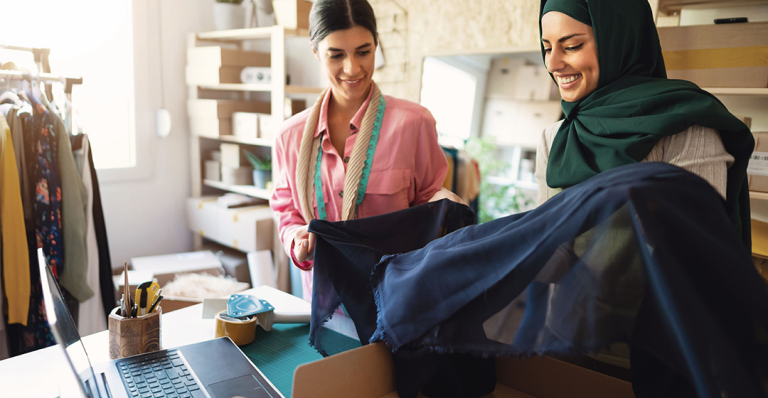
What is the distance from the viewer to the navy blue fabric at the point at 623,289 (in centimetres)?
52

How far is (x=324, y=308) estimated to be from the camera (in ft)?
3.30

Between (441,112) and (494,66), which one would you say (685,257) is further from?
(441,112)

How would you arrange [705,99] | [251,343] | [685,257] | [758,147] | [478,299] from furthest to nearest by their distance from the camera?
[758,147]
[251,343]
[705,99]
[478,299]
[685,257]

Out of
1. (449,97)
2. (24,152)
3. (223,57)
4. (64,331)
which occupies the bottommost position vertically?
(64,331)

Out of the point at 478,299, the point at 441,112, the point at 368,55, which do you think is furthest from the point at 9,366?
the point at 441,112

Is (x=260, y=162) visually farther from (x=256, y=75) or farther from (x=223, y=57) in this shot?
(x=223, y=57)

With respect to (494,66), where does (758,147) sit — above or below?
below

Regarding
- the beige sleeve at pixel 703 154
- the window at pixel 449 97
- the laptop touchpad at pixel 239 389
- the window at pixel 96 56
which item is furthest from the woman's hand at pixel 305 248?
the window at pixel 96 56

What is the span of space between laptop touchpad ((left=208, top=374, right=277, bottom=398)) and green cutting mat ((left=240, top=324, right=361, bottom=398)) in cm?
5

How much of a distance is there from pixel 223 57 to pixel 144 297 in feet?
7.70

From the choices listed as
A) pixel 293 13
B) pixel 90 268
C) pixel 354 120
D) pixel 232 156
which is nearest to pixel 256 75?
pixel 293 13

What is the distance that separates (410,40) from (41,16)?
6.93 feet

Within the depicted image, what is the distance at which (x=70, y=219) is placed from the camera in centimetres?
207

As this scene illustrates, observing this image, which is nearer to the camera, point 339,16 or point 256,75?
point 339,16
